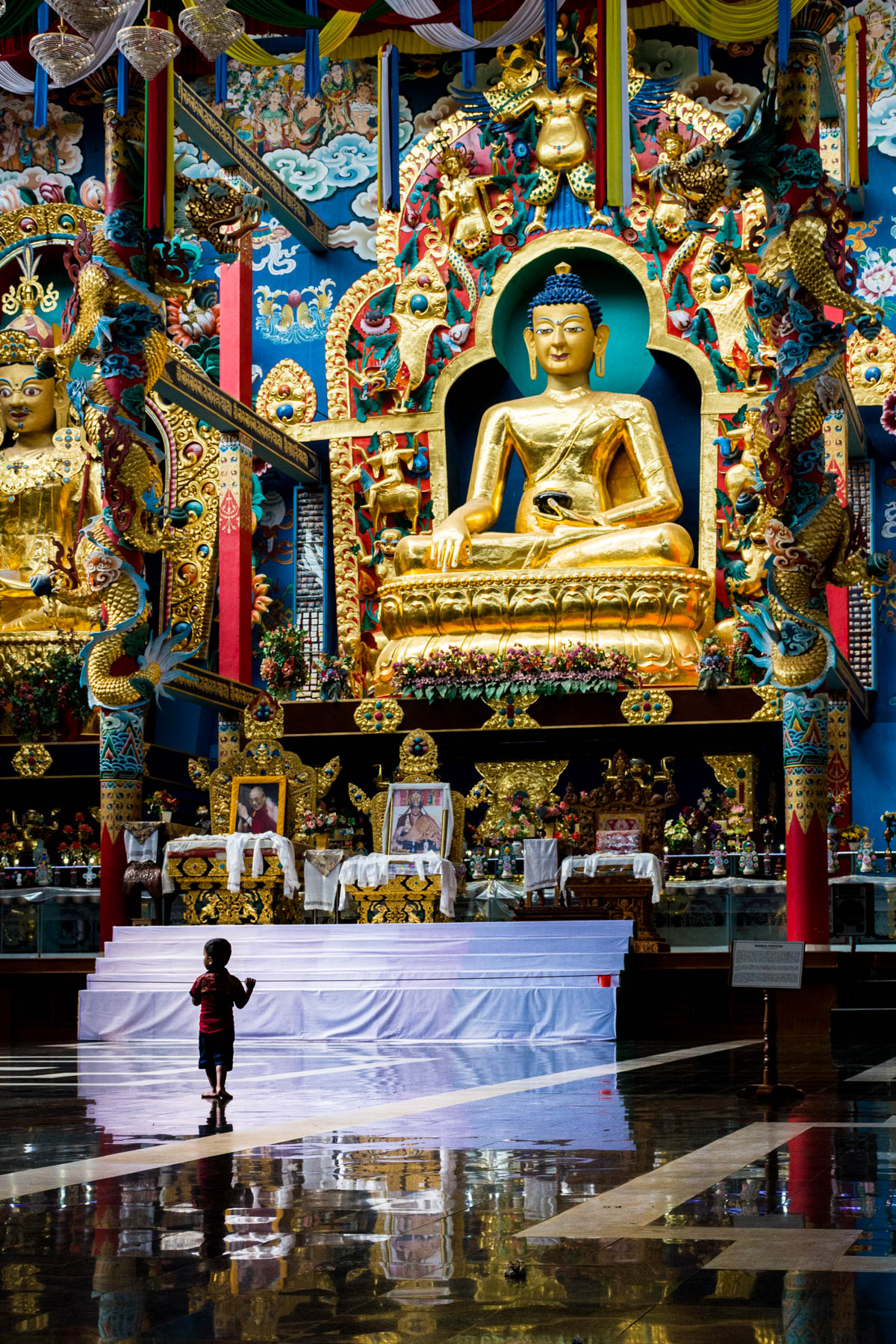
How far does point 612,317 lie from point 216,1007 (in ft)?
50.2

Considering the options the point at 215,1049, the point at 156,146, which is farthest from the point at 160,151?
the point at 215,1049

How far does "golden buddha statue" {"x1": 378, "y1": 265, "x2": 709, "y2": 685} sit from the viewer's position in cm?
1945

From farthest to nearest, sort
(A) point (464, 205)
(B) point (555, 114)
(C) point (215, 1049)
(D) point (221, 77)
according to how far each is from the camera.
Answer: (A) point (464, 205) < (B) point (555, 114) < (D) point (221, 77) < (C) point (215, 1049)

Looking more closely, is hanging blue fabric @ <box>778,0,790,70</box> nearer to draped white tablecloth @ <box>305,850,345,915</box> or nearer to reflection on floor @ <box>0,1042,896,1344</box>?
draped white tablecloth @ <box>305,850,345,915</box>

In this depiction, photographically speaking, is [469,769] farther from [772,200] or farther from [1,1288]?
[1,1288]

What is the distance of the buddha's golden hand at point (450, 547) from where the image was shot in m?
20.1

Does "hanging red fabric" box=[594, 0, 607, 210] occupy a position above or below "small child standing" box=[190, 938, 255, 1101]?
above

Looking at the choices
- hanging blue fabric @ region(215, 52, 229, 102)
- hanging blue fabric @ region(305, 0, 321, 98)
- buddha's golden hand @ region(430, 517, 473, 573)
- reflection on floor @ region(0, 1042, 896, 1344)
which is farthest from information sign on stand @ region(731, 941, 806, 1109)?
buddha's golden hand @ region(430, 517, 473, 573)

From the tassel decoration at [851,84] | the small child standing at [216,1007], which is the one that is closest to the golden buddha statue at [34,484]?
the tassel decoration at [851,84]

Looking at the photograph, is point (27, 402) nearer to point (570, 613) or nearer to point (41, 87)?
point (570, 613)

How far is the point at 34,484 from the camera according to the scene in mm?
21781

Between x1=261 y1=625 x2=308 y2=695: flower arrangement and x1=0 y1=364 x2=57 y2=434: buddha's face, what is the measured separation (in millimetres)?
4617

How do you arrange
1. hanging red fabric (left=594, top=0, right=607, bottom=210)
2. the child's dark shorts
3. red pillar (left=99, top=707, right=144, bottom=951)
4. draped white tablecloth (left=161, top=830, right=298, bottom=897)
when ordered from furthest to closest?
1. red pillar (left=99, top=707, right=144, bottom=951)
2. draped white tablecloth (left=161, top=830, right=298, bottom=897)
3. hanging red fabric (left=594, top=0, right=607, bottom=210)
4. the child's dark shorts

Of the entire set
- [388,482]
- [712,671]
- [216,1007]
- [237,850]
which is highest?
[388,482]
